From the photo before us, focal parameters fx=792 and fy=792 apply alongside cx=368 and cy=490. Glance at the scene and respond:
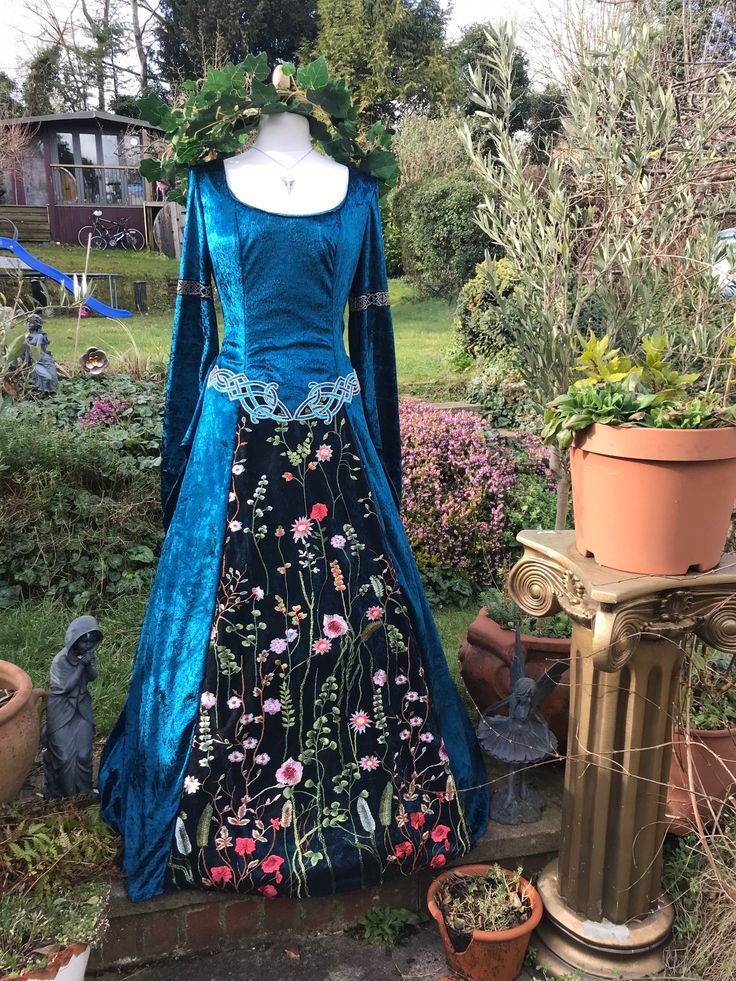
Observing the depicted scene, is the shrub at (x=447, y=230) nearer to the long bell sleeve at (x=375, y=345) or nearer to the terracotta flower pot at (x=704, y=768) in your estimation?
the long bell sleeve at (x=375, y=345)

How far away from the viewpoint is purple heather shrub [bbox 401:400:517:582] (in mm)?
3990

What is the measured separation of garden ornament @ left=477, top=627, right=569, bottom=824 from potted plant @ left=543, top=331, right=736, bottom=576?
1.92ft

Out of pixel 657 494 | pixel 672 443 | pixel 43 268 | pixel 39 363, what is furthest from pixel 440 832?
pixel 43 268

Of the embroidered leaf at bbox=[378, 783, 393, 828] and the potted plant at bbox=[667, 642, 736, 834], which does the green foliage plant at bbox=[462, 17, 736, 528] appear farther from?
the embroidered leaf at bbox=[378, 783, 393, 828]

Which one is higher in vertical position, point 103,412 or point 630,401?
point 630,401

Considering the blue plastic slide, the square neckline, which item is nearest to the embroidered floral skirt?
the square neckline

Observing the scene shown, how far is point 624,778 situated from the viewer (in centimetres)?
179

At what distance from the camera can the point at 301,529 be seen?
1.94m

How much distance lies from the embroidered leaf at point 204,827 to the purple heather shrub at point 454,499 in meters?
2.26

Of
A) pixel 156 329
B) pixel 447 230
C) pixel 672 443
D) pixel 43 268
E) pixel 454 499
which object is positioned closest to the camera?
pixel 672 443

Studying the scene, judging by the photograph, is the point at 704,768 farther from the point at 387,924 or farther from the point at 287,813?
the point at 287,813

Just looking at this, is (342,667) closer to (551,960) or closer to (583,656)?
(583,656)

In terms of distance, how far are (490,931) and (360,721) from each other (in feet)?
1.80

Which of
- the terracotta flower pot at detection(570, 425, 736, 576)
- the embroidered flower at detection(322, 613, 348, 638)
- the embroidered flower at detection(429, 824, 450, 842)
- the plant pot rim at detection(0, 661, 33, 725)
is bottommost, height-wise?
the embroidered flower at detection(429, 824, 450, 842)
